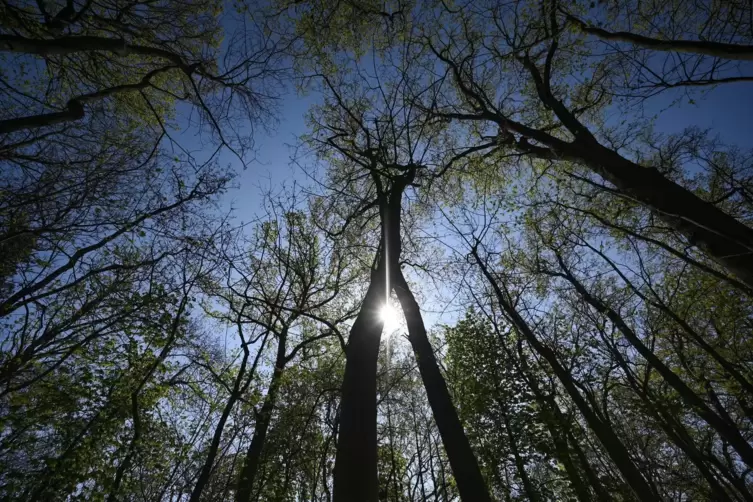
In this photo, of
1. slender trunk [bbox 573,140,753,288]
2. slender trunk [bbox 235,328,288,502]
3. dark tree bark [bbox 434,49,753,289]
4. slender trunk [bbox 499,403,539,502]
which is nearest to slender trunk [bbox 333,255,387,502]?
dark tree bark [bbox 434,49,753,289]

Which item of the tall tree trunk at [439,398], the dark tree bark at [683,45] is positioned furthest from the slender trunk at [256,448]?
the dark tree bark at [683,45]

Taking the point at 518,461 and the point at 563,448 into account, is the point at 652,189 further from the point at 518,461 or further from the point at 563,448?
the point at 518,461

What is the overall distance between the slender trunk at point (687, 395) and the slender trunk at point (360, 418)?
27.4 ft

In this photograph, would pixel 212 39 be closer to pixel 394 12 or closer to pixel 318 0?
pixel 318 0

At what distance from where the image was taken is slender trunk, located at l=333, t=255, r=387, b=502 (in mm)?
2373

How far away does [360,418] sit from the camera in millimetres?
2777

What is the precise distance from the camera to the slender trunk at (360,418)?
237cm

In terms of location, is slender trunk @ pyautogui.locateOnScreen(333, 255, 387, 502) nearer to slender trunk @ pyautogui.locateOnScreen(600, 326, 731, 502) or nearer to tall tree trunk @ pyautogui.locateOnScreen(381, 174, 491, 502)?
tall tree trunk @ pyautogui.locateOnScreen(381, 174, 491, 502)

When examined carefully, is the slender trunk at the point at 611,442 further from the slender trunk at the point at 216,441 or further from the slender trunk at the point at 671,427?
the slender trunk at the point at 216,441

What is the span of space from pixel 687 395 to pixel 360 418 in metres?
8.97

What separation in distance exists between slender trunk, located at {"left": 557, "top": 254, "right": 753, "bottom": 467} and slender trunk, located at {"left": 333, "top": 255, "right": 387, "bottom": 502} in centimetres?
835

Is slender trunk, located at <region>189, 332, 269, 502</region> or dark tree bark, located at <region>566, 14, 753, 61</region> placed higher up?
dark tree bark, located at <region>566, 14, 753, 61</region>

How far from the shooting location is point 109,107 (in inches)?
257

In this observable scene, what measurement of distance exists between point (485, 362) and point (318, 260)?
808 centimetres
